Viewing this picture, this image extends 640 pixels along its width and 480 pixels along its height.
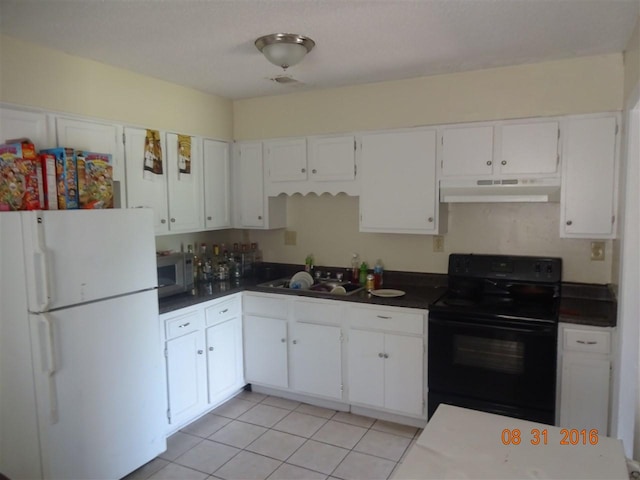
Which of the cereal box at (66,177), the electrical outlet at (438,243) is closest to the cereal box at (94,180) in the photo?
the cereal box at (66,177)

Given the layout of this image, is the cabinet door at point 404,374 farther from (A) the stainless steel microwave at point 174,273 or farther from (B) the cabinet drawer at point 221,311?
(A) the stainless steel microwave at point 174,273

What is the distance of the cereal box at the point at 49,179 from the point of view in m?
2.38

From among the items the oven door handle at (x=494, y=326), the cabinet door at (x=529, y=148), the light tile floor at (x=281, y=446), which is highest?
the cabinet door at (x=529, y=148)

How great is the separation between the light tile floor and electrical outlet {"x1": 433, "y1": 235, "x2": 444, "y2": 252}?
129cm

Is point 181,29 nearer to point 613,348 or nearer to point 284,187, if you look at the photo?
point 284,187

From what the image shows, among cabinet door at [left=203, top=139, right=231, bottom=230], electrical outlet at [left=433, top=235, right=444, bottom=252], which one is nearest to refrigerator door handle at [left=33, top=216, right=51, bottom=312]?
cabinet door at [left=203, top=139, right=231, bottom=230]

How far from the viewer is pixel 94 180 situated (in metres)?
2.56

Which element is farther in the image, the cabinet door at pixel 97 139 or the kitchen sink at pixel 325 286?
the kitchen sink at pixel 325 286

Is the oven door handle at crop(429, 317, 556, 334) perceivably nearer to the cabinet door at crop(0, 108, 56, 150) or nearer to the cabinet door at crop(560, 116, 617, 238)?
the cabinet door at crop(560, 116, 617, 238)

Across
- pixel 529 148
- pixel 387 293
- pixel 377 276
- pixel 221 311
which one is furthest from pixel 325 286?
pixel 529 148

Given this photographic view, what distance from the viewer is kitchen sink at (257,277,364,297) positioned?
3.42 meters

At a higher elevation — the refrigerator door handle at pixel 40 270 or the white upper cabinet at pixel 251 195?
the white upper cabinet at pixel 251 195

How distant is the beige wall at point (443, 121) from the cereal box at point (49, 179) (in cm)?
174

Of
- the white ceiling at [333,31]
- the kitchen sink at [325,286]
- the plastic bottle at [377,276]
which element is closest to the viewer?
the white ceiling at [333,31]
